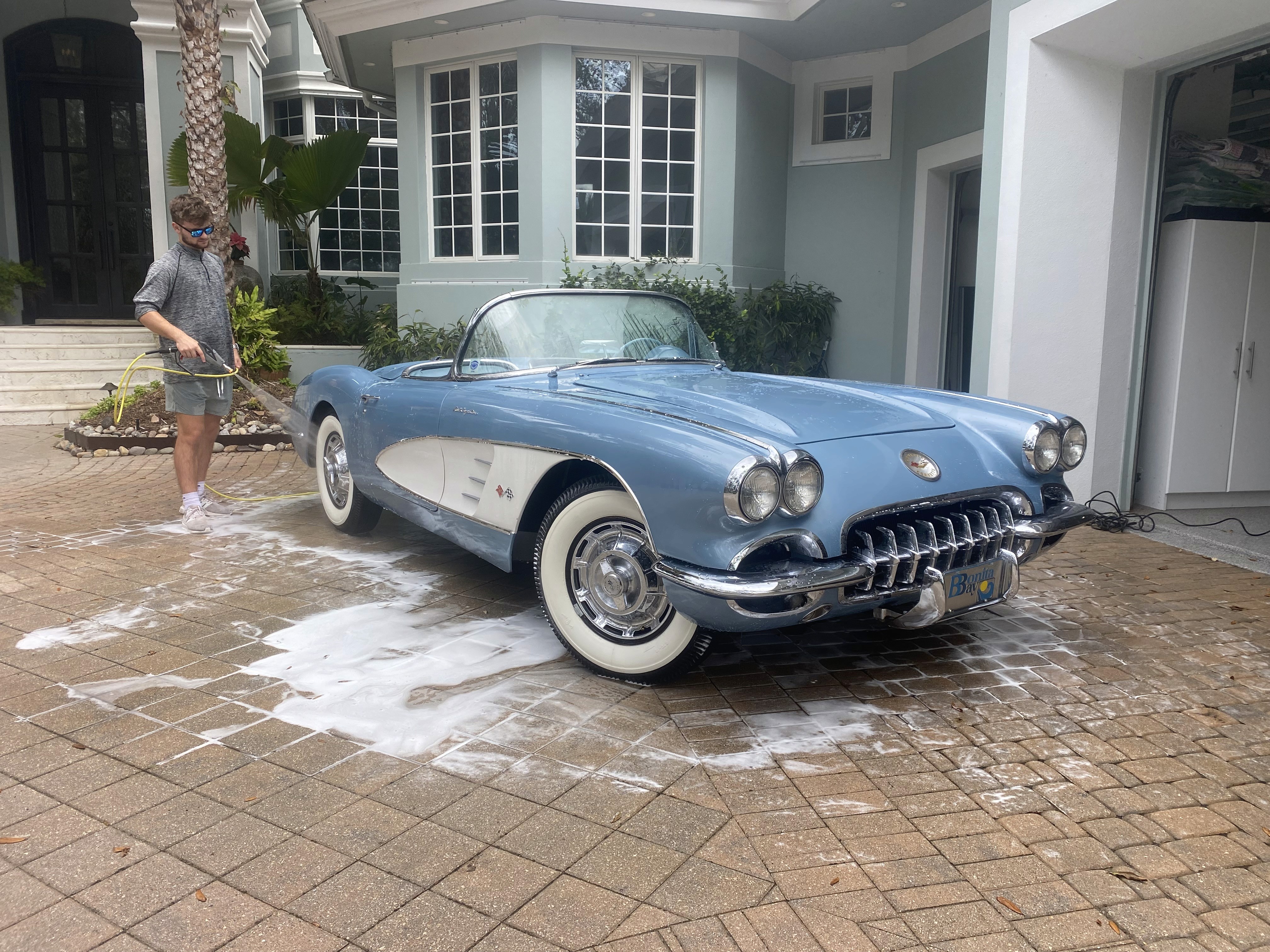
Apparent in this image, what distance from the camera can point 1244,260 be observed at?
20.7ft

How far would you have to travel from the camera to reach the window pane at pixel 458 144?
33.3ft

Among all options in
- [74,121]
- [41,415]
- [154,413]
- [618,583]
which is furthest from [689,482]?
[74,121]

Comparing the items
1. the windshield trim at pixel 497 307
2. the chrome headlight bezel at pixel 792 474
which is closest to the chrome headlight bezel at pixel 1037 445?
the chrome headlight bezel at pixel 792 474

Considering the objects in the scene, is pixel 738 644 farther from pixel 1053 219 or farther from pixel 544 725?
pixel 1053 219

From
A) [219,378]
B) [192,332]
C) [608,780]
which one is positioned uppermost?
[192,332]

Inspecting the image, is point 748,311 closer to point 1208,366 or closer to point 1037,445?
point 1208,366

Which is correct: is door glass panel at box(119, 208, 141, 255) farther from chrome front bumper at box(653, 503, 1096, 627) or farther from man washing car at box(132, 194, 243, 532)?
chrome front bumper at box(653, 503, 1096, 627)

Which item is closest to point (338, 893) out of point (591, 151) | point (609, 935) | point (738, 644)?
point (609, 935)

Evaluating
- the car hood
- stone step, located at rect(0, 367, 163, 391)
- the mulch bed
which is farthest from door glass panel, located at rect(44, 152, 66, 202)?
the car hood

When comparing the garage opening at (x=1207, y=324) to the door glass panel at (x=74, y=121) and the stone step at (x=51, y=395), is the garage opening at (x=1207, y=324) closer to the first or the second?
the stone step at (x=51, y=395)

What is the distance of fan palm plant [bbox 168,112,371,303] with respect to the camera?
1096cm

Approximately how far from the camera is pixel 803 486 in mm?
2938

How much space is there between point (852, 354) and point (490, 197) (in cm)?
427

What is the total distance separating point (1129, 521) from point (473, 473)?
436 cm
